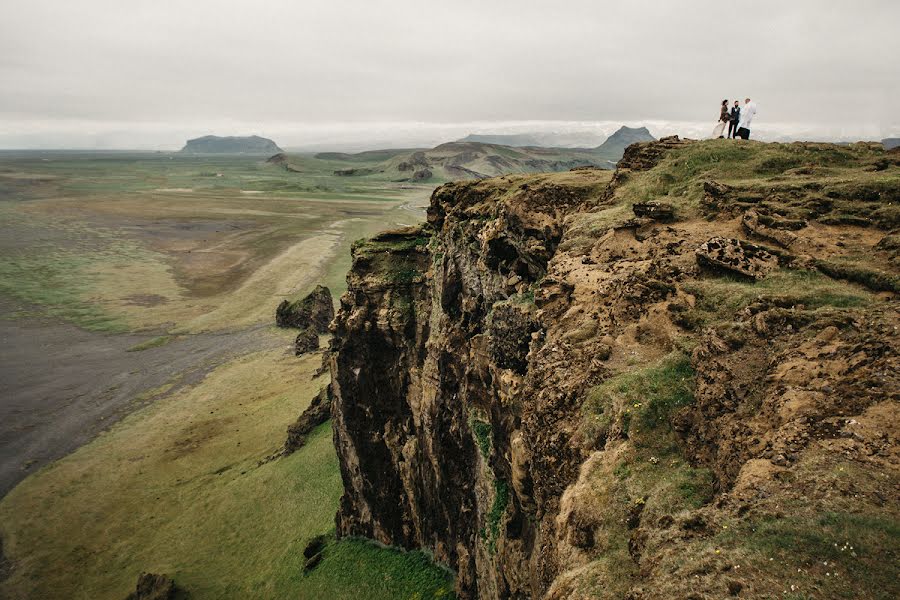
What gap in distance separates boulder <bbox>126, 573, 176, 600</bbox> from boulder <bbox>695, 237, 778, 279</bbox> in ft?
132

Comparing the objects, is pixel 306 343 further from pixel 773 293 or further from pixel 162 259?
pixel 162 259

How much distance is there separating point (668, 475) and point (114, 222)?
197 m

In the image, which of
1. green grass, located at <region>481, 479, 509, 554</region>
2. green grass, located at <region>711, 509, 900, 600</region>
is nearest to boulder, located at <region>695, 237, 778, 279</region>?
green grass, located at <region>711, 509, 900, 600</region>

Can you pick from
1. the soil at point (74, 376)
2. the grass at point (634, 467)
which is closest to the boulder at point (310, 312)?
the soil at point (74, 376)

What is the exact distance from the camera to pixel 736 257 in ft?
53.7

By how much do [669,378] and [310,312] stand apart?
77.4 metres

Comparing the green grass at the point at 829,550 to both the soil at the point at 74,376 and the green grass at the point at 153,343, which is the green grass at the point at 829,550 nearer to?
the soil at the point at 74,376

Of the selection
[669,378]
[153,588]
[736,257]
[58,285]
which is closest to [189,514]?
[153,588]

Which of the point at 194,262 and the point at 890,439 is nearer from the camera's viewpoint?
the point at 890,439

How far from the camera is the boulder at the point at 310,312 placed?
274ft

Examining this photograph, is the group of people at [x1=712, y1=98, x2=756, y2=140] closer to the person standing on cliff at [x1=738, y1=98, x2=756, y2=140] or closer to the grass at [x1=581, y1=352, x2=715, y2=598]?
the person standing on cliff at [x1=738, y1=98, x2=756, y2=140]

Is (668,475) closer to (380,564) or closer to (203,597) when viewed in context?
(380,564)

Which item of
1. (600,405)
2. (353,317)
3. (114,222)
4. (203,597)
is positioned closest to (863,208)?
(600,405)

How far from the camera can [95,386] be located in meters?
68.9
